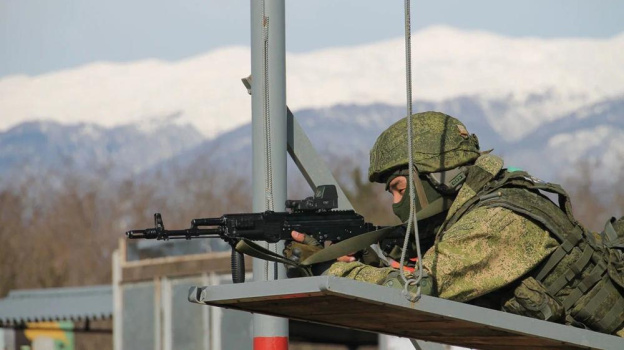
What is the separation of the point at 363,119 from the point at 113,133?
1657 inches

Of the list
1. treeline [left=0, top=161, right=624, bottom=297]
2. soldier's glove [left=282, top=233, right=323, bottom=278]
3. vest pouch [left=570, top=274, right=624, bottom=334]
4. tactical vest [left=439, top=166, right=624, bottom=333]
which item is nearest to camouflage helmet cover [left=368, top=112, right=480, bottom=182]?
tactical vest [left=439, top=166, right=624, bottom=333]

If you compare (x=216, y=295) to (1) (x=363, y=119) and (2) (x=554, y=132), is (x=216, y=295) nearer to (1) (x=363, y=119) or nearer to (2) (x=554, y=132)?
(2) (x=554, y=132)

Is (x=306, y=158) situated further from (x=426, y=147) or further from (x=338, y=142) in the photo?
(x=338, y=142)

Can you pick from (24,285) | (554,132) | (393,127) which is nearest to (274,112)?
(393,127)

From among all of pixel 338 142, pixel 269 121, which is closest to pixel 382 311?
pixel 269 121

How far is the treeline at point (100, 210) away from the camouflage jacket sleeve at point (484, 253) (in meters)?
44.6

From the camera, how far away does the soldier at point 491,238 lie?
4.75 m

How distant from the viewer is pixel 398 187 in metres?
5.29

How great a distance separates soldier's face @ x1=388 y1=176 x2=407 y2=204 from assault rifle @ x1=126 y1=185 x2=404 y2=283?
24 cm

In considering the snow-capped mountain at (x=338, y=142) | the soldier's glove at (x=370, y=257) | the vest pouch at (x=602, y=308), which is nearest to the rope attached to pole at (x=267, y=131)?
the soldier's glove at (x=370, y=257)

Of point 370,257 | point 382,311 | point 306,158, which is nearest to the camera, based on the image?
point 382,311

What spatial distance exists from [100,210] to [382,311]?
2277 inches

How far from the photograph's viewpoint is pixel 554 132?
12338 centimetres

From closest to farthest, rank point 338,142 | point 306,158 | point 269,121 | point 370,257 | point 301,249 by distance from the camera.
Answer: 1. point 301,249
2. point 269,121
3. point 370,257
4. point 306,158
5. point 338,142
